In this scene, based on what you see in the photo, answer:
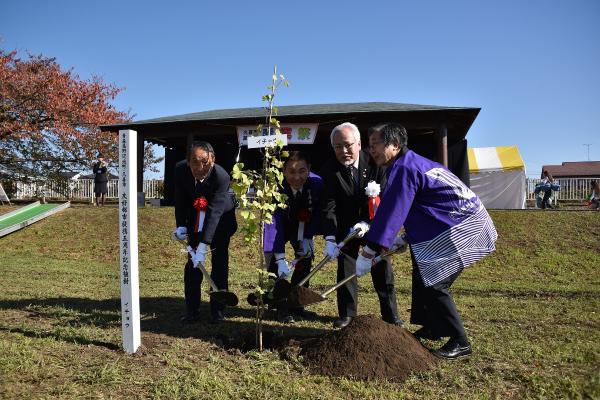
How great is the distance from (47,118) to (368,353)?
69.1 ft

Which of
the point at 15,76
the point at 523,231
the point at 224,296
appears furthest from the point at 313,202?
the point at 15,76

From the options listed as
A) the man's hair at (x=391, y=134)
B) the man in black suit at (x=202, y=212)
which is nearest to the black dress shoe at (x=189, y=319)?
the man in black suit at (x=202, y=212)

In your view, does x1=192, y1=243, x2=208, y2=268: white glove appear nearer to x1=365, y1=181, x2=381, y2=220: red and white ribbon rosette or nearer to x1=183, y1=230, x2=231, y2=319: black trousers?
x1=183, y1=230, x2=231, y2=319: black trousers

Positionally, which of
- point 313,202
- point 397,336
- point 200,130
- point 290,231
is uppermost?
point 200,130

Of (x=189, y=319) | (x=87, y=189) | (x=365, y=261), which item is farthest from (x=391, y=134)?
(x=87, y=189)

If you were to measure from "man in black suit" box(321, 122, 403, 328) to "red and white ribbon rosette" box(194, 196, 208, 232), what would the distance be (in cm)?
114

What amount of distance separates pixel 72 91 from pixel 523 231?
19330 mm

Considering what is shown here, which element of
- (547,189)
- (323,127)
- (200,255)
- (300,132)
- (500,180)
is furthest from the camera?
(500,180)

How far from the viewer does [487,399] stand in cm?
268

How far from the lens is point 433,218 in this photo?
3432 mm

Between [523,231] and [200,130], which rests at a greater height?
[200,130]

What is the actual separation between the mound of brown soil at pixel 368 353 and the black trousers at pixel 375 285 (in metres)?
0.95

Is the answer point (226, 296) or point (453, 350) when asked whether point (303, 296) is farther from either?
point (453, 350)

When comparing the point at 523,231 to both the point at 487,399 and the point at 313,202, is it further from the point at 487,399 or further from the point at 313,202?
the point at 487,399
